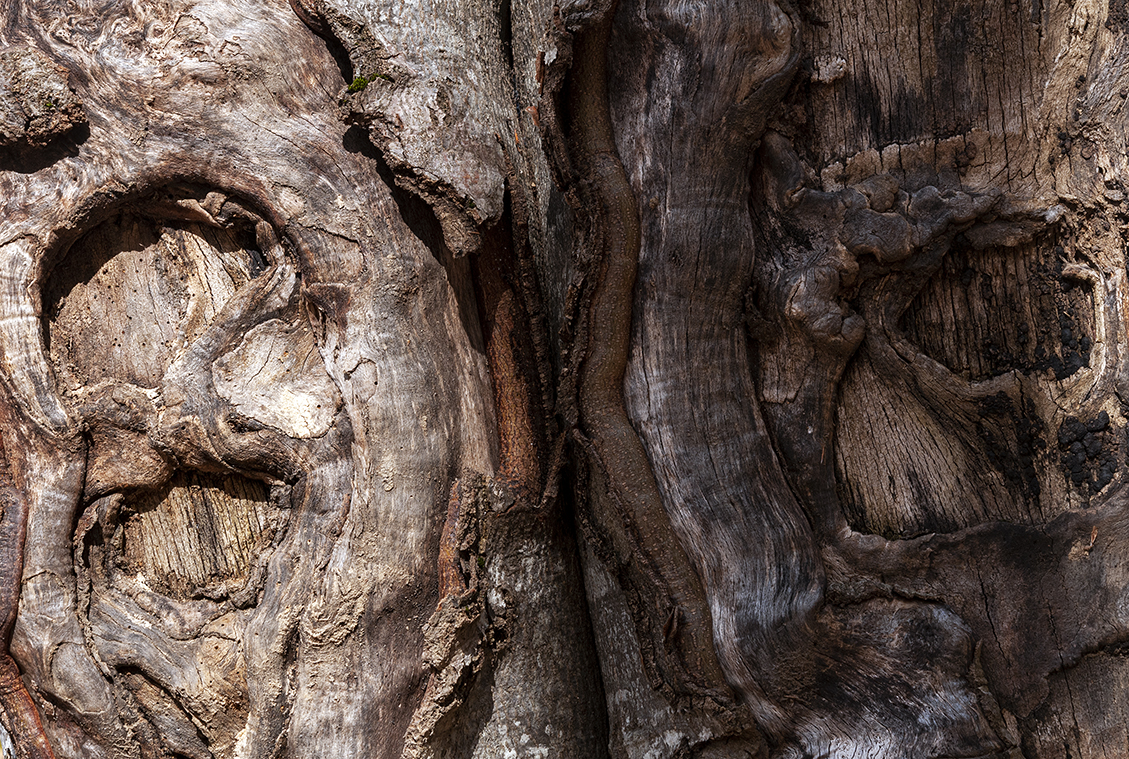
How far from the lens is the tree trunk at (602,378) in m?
1.42

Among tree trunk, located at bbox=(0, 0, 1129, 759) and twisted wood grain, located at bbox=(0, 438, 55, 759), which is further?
twisted wood grain, located at bbox=(0, 438, 55, 759)

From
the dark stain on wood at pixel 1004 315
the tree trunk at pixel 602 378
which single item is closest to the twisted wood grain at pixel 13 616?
the tree trunk at pixel 602 378

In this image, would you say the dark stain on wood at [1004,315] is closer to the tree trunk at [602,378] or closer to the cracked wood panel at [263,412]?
the tree trunk at [602,378]

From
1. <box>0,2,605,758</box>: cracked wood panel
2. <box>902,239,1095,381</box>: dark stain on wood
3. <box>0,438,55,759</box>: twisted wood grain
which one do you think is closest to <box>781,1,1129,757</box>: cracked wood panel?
<box>902,239,1095,381</box>: dark stain on wood

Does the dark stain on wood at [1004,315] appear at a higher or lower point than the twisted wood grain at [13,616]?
higher

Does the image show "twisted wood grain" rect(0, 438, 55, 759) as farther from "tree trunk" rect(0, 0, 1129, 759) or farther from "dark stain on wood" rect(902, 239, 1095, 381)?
"dark stain on wood" rect(902, 239, 1095, 381)

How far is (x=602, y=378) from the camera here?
153 centimetres

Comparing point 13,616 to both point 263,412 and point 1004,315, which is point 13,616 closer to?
point 263,412

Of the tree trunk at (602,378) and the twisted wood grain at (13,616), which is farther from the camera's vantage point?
the twisted wood grain at (13,616)

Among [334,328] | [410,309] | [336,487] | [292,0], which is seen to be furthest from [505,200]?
[336,487]

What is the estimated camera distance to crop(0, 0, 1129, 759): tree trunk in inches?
55.8

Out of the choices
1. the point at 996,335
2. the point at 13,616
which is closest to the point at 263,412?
the point at 13,616

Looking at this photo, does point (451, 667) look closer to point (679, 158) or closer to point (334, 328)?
point (334, 328)

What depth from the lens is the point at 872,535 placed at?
149 centimetres
